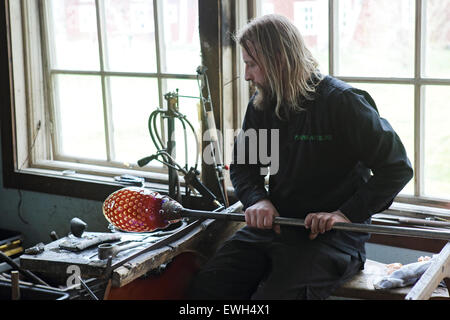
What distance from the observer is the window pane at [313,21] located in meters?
2.77

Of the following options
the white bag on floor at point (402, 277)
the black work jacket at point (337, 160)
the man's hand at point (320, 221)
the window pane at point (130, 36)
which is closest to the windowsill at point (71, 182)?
the window pane at point (130, 36)

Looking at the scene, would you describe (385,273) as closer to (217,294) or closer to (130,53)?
(217,294)

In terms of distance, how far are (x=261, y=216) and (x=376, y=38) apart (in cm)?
95

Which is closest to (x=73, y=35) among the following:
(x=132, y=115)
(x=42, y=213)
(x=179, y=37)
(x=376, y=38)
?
(x=132, y=115)

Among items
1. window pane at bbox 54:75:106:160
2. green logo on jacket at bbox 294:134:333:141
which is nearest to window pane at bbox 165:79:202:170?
window pane at bbox 54:75:106:160

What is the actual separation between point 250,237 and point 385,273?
508 millimetres

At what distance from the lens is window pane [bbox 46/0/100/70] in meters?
3.44

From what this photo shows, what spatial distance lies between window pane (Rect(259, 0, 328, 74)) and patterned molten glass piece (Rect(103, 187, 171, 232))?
38.8 inches

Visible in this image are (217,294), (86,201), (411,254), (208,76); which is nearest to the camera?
(217,294)

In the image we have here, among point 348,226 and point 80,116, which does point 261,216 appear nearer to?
point 348,226

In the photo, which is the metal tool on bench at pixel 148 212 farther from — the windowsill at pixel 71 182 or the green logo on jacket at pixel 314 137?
the windowsill at pixel 71 182

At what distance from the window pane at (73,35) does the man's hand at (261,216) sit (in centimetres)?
153

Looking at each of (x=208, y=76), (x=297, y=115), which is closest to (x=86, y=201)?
(x=208, y=76)

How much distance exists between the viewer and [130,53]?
332 cm
